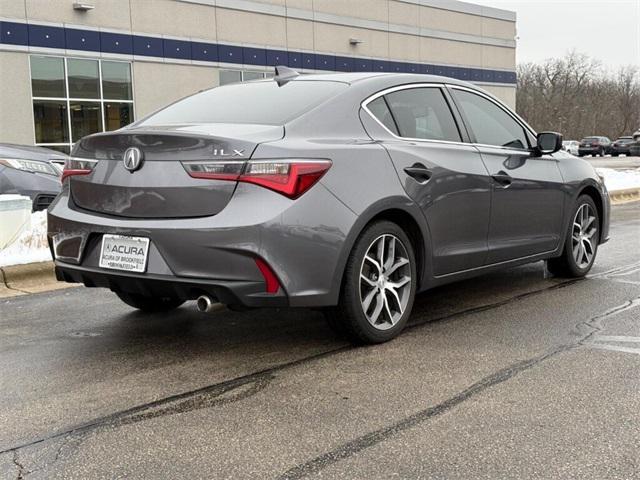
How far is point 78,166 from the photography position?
432cm

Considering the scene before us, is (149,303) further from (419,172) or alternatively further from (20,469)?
(20,469)

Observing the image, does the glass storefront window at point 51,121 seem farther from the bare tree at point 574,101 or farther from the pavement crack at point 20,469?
the bare tree at point 574,101

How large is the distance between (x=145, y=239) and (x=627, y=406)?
251 cm

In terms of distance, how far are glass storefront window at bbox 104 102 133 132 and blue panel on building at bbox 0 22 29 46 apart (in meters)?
3.26

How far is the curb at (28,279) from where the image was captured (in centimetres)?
623

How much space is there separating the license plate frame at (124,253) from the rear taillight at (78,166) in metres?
0.47

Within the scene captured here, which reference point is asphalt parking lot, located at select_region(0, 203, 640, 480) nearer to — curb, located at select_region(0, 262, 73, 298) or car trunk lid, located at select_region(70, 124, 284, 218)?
curb, located at select_region(0, 262, 73, 298)

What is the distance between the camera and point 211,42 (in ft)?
86.9

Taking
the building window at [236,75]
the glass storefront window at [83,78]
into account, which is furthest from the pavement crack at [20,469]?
the building window at [236,75]

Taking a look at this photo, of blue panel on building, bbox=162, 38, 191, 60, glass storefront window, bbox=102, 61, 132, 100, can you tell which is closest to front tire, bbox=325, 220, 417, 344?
glass storefront window, bbox=102, 61, 132, 100

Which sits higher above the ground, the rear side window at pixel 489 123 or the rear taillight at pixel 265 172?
the rear side window at pixel 489 123

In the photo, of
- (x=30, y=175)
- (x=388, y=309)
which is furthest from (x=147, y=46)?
(x=388, y=309)

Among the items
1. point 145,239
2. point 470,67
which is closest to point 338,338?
point 145,239

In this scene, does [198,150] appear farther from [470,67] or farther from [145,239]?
[470,67]
